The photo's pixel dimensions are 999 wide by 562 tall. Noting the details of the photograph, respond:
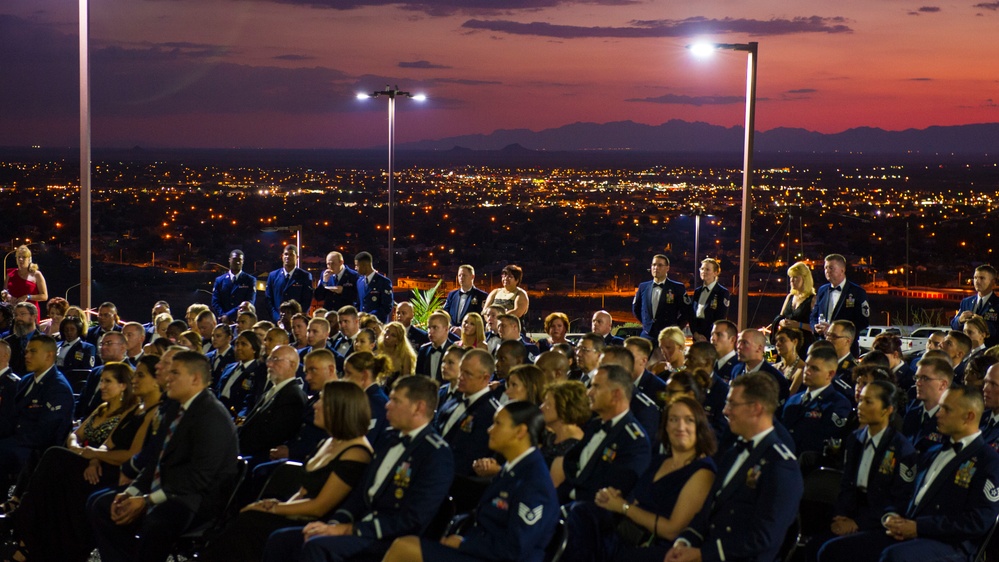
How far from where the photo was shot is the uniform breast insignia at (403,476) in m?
5.27

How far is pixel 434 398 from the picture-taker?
18.1 ft

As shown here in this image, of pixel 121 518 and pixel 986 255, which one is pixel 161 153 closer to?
pixel 986 255

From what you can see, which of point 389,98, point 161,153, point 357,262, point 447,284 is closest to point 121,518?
point 357,262

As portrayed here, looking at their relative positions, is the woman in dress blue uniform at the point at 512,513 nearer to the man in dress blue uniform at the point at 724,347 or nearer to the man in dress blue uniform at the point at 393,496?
the man in dress blue uniform at the point at 393,496

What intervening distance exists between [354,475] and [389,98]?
630 inches

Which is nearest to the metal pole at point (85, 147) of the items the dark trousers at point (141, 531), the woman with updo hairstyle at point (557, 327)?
the woman with updo hairstyle at point (557, 327)

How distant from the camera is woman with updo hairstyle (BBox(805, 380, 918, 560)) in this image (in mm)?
5645

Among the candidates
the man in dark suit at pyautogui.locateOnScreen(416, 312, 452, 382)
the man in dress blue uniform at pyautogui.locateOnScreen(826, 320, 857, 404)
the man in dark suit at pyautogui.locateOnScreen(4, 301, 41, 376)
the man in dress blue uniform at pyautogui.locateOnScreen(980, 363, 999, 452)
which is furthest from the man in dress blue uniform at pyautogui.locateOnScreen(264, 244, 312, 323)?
the man in dress blue uniform at pyautogui.locateOnScreen(980, 363, 999, 452)

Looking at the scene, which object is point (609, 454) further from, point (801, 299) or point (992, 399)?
point (801, 299)

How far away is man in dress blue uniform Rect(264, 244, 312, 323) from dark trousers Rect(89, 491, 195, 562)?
22.1ft

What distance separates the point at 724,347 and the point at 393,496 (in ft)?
14.5

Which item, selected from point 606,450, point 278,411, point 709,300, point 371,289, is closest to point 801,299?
point 709,300

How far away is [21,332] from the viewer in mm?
10508

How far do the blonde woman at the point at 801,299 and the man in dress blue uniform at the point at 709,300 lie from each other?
2.99 ft
